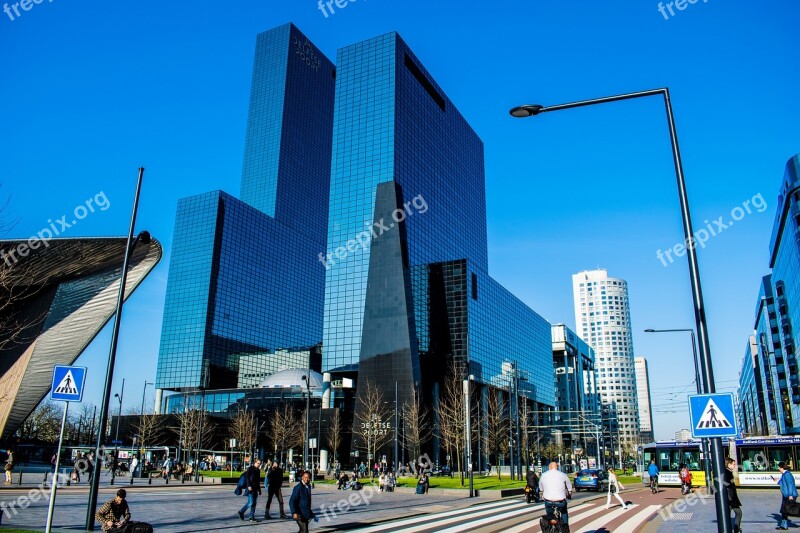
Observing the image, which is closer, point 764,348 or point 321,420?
point 321,420

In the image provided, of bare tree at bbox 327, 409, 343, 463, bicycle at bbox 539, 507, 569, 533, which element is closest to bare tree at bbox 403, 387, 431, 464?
bare tree at bbox 327, 409, 343, 463

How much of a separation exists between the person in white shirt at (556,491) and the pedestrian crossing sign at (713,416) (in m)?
3.38

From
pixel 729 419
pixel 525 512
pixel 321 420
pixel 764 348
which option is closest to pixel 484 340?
pixel 321 420

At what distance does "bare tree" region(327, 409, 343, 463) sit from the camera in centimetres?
9200

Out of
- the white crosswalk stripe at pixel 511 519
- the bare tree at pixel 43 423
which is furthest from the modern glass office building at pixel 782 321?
the bare tree at pixel 43 423

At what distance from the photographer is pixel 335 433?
9188 centimetres

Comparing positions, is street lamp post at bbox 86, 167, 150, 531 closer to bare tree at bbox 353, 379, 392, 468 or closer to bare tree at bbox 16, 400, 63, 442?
bare tree at bbox 353, 379, 392, 468

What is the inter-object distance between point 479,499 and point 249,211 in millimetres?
130006

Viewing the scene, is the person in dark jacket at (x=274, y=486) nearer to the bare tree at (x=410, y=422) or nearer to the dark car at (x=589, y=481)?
the dark car at (x=589, y=481)

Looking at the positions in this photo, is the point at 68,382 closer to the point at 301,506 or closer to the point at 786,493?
the point at 301,506

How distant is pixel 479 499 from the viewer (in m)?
31.6

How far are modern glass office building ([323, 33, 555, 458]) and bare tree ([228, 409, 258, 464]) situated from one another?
15975 mm

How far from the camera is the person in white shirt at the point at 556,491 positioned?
12.1m

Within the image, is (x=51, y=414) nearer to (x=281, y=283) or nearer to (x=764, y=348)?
(x=281, y=283)
